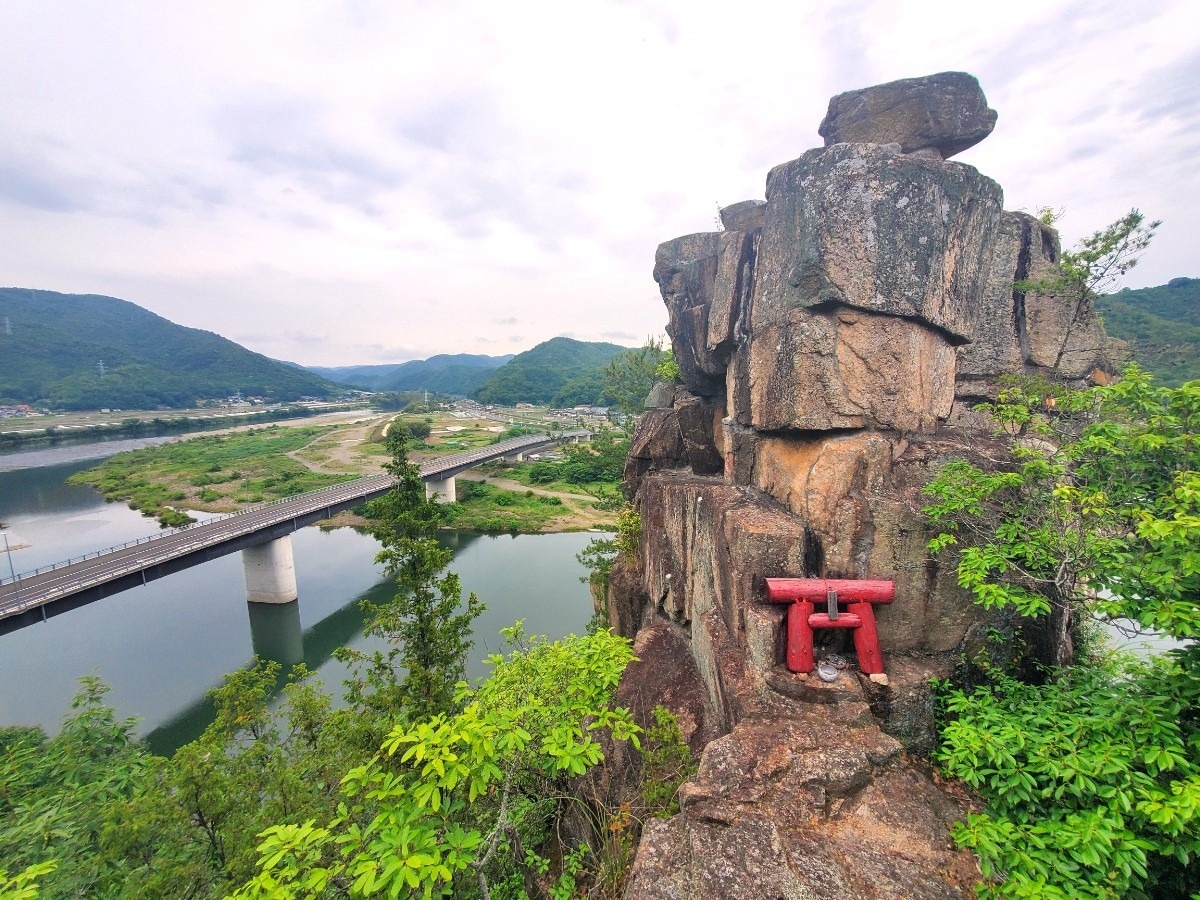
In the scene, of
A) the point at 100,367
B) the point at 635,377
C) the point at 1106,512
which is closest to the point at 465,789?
the point at 1106,512

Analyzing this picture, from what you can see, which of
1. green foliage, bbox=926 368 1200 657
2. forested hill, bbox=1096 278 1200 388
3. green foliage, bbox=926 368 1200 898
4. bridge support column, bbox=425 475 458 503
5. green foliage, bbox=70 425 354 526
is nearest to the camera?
green foliage, bbox=926 368 1200 898

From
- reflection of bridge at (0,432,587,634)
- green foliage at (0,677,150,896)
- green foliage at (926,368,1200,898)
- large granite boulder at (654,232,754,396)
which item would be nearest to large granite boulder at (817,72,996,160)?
large granite boulder at (654,232,754,396)

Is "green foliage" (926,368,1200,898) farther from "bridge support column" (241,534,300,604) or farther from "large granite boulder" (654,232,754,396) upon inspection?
"bridge support column" (241,534,300,604)

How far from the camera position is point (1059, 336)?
36.2 feet

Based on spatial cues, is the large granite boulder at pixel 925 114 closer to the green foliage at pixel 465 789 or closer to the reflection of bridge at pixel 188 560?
the green foliage at pixel 465 789

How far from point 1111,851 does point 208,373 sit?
771 ft

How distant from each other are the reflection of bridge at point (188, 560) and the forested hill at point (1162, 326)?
812 inches

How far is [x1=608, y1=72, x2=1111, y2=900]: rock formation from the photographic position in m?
4.74

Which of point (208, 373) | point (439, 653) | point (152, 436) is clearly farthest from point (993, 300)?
point (208, 373)

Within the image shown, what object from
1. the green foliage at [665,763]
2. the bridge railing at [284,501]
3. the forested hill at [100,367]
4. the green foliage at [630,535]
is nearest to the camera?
the green foliage at [665,763]

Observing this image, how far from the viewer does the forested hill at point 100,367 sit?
13662 centimetres

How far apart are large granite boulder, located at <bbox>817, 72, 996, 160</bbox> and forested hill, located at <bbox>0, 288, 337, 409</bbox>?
183935 millimetres

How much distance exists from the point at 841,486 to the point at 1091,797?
14.7 feet

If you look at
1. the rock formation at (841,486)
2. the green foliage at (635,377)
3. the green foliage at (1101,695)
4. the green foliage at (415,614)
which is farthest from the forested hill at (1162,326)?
the green foliage at (635,377)
